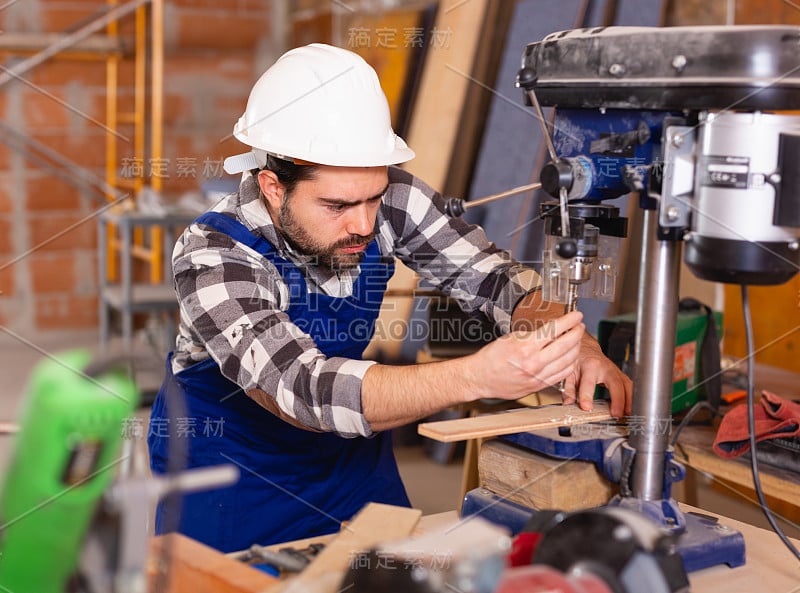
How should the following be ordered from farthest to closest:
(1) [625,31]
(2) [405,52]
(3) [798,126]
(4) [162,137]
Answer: (4) [162,137], (2) [405,52], (1) [625,31], (3) [798,126]

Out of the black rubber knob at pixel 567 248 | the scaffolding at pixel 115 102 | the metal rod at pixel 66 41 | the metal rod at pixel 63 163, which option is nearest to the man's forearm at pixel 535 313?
the black rubber knob at pixel 567 248

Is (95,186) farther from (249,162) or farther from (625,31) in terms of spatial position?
(625,31)

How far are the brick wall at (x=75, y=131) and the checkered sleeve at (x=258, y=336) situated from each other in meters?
3.41

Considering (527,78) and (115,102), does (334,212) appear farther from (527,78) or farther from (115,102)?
(115,102)

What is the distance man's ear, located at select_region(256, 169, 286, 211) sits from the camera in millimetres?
1501

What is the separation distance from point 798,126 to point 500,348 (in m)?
0.40

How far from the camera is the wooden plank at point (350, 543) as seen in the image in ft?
3.04

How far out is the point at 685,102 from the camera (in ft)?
Answer: 3.42

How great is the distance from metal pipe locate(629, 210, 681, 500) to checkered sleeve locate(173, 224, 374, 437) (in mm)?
340

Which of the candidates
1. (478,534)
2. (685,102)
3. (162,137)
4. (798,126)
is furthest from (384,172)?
(162,137)

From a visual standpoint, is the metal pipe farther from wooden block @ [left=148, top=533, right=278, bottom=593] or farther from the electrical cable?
wooden block @ [left=148, top=533, right=278, bottom=593]

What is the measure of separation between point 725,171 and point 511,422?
1.36 ft

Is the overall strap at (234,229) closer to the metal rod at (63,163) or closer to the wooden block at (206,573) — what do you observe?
the wooden block at (206,573)

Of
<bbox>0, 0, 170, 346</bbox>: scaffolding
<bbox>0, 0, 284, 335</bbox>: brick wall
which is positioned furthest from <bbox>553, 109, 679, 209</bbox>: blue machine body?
<bbox>0, 0, 284, 335</bbox>: brick wall
